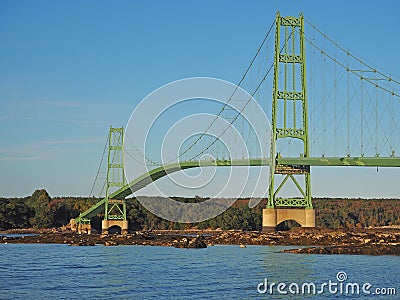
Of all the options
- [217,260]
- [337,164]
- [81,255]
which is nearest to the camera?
[217,260]

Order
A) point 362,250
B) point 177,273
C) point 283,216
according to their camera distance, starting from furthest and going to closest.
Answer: point 283,216
point 362,250
point 177,273

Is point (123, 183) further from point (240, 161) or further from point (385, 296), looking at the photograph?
point (385, 296)

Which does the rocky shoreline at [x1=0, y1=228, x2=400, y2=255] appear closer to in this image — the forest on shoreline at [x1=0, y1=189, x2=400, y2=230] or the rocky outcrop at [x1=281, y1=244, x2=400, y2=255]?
the rocky outcrop at [x1=281, y1=244, x2=400, y2=255]

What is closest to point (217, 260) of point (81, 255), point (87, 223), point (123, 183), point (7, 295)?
point (81, 255)

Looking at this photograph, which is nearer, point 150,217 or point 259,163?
point 259,163

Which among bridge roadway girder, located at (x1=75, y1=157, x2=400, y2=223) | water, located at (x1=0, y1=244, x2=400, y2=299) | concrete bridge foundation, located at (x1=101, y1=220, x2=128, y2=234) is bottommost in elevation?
water, located at (x1=0, y1=244, x2=400, y2=299)

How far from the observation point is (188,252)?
1752 inches

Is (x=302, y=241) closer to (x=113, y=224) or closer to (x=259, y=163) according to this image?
(x=259, y=163)

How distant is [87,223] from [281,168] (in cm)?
3289

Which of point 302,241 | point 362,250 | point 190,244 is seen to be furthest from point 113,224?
point 362,250

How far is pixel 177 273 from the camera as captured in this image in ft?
102

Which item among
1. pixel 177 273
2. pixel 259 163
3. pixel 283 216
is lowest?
pixel 177 273

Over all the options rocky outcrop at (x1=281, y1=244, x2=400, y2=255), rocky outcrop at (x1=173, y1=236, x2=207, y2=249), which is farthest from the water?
rocky outcrop at (x1=173, y1=236, x2=207, y2=249)

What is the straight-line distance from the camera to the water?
24.7 metres
